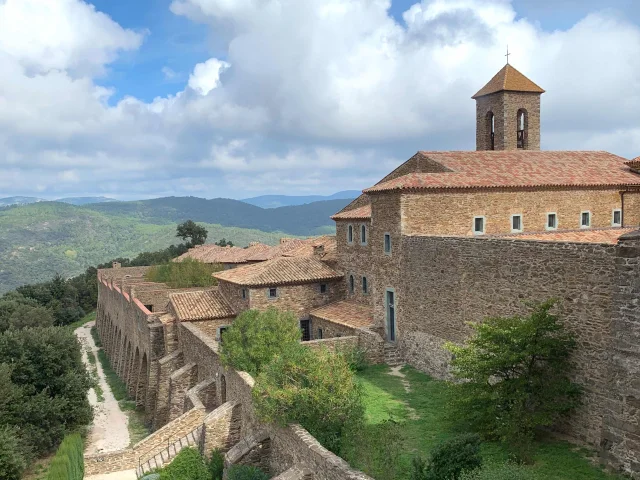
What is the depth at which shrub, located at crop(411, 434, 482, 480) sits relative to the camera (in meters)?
→ 10.7

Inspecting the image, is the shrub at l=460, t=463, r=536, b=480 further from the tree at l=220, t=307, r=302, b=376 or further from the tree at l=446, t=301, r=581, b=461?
the tree at l=220, t=307, r=302, b=376

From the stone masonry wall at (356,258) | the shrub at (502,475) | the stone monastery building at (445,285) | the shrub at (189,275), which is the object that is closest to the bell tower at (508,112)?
the stone monastery building at (445,285)

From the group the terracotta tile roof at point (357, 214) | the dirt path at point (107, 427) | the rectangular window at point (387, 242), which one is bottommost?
the dirt path at point (107, 427)

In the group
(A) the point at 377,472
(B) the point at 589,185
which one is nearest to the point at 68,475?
(A) the point at 377,472

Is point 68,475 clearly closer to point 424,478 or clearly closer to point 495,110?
point 424,478

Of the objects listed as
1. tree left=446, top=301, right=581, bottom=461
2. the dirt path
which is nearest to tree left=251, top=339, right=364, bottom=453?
tree left=446, top=301, right=581, bottom=461

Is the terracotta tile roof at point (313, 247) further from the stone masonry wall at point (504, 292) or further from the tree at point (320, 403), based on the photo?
the tree at point (320, 403)

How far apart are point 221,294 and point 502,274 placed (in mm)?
18000

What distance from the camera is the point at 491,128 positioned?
112 feet

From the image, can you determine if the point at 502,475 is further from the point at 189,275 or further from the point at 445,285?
the point at 189,275

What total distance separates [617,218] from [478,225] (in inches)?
317

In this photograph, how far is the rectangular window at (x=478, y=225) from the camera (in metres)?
22.2

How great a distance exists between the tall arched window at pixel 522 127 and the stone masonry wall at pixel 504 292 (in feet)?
53.7

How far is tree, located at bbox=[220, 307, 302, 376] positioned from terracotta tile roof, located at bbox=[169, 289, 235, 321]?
806cm
